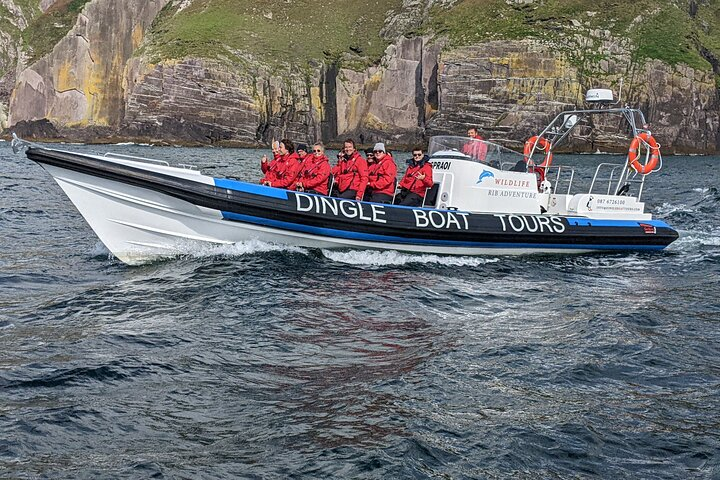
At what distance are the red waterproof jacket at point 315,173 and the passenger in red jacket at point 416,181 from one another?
5.59ft

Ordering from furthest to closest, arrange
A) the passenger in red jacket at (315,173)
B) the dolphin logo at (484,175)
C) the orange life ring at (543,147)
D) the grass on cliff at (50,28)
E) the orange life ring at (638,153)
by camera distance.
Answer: the grass on cliff at (50,28) < the orange life ring at (543,147) < the orange life ring at (638,153) < the dolphin logo at (484,175) < the passenger in red jacket at (315,173)

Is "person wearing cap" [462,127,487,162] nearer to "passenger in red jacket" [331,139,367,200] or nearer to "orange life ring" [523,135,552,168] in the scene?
"orange life ring" [523,135,552,168]

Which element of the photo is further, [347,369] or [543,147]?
[543,147]

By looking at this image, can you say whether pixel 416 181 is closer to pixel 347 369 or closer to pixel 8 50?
pixel 347 369

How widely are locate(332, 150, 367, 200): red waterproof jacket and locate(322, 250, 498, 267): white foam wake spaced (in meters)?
1.14

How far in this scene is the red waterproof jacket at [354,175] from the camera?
15086mm

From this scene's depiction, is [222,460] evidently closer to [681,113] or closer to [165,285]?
[165,285]

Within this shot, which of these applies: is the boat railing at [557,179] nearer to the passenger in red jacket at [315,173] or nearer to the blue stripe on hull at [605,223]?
the blue stripe on hull at [605,223]

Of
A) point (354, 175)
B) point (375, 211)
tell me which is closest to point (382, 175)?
point (354, 175)

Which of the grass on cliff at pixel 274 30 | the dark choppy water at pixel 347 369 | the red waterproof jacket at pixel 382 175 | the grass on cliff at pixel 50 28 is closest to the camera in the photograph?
the dark choppy water at pixel 347 369

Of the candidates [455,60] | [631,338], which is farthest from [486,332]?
[455,60]

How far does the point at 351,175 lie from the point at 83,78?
327ft

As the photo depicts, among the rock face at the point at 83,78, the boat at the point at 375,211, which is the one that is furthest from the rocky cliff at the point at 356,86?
the boat at the point at 375,211

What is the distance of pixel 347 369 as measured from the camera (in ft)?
27.5
